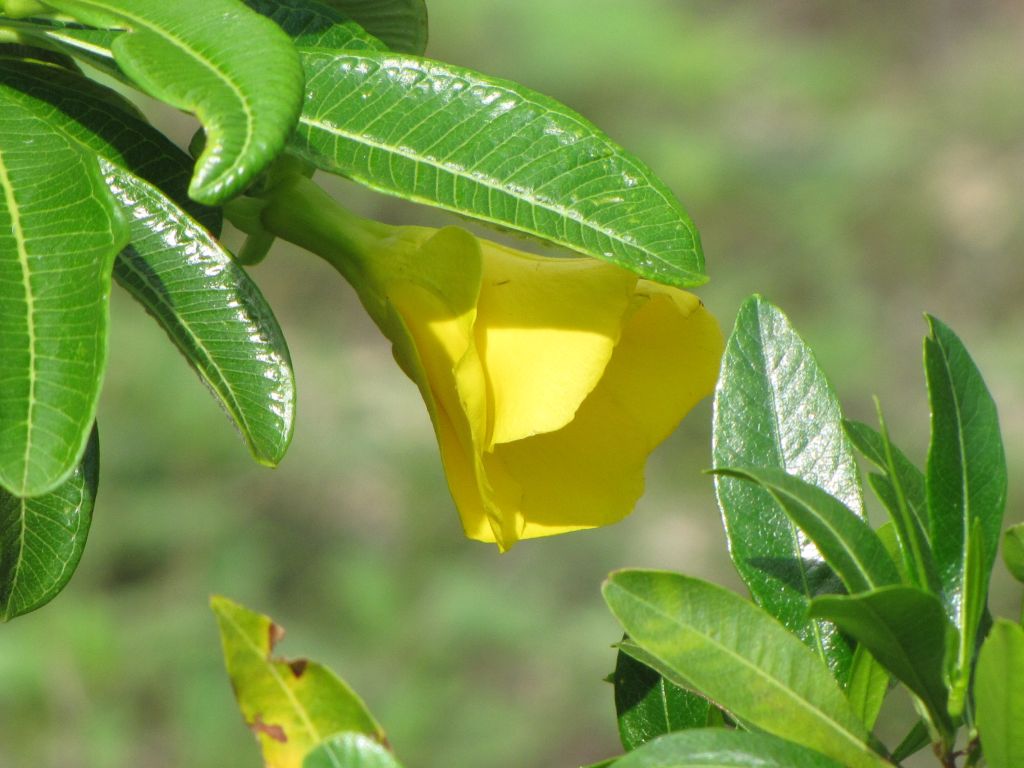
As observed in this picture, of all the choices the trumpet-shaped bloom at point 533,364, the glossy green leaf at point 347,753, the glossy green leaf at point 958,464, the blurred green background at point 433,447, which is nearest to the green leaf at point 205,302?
the trumpet-shaped bloom at point 533,364

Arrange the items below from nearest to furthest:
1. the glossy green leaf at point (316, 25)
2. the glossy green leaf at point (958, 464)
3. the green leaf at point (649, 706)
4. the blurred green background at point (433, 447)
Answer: the glossy green leaf at point (958, 464) < the green leaf at point (649, 706) < the glossy green leaf at point (316, 25) < the blurred green background at point (433, 447)

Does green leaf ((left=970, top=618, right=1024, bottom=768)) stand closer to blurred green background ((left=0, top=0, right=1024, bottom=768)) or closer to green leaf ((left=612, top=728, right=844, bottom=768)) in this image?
green leaf ((left=612, top=728, right=844, bottom=768))

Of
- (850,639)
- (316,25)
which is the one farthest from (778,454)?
(316,25)

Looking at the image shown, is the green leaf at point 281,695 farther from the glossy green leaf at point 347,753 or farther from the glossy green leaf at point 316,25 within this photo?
the glossy green leaf at point 316,25

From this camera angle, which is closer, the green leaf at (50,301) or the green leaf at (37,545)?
the green leaf at (50,301)

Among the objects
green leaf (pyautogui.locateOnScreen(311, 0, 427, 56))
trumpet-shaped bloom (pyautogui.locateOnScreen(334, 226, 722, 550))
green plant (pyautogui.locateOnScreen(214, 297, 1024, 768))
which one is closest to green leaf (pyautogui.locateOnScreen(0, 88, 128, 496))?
green plant (pyautogui.locateOnScreen(214, 297, 1024, 768))

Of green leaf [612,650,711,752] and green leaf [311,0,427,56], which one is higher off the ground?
green leaf [311,0,427,56]

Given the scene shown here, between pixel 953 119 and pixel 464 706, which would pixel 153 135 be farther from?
pixel 953 119
